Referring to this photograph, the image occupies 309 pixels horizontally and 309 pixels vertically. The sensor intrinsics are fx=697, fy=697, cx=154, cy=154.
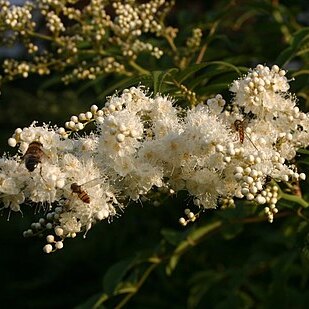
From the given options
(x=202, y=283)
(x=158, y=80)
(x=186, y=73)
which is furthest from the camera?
(x=202, y=283)

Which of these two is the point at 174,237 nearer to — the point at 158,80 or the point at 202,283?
the point at 202,283

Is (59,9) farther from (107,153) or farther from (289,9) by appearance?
(289,9)

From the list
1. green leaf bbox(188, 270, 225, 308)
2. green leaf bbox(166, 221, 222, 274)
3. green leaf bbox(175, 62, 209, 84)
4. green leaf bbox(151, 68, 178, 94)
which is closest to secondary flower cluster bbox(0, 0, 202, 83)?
green leaf bbox(175, 62, 209, 84)

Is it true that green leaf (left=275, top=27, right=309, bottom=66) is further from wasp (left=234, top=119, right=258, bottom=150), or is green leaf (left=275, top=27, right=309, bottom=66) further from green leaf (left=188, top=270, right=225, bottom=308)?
green leaf (left=188, top=270, right=225, bottom=308)

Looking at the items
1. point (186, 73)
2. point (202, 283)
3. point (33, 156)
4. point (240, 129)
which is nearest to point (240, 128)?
point (240, 129)

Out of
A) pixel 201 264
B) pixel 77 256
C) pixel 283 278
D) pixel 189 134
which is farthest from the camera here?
pixel 77 256

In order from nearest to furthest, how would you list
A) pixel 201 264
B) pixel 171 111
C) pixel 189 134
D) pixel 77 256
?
pixel 189 134
pixel 171 111
pixel 201 264
pixel 77 256

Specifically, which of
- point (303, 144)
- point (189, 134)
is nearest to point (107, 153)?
point (189, 134)
